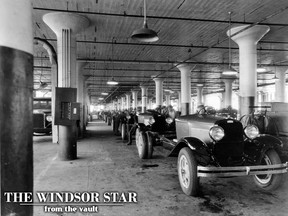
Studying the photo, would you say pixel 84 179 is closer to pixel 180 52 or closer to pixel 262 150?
pixel 262 150

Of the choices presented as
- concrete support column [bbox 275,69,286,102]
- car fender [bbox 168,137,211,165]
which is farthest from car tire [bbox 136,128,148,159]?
concrete support column [bbox 275,69,286,102]

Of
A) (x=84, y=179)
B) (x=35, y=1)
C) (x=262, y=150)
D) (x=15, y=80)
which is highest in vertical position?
(x=35, y=1)

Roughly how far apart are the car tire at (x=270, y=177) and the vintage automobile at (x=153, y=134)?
2.14m

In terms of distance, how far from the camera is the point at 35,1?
6500 mm

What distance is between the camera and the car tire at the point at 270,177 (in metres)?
3.72

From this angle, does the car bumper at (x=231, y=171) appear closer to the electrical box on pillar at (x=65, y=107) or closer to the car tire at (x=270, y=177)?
the car tire at (x=270, y=177)

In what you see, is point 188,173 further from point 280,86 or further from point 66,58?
point 280,86

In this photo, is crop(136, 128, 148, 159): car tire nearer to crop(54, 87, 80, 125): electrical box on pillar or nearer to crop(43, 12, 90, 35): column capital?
crop(54, 87, 80, 125): electrical box on pillar

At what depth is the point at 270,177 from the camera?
3.81 metres

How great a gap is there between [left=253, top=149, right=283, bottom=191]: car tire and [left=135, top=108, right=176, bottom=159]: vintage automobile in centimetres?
214

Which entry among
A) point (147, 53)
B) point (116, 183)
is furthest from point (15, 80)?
point (147, 53)

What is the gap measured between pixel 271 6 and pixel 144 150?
19.9ft

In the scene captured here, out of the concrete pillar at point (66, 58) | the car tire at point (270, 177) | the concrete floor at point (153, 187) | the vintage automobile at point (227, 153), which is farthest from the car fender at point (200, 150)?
the concrete pillar at point (66, 58)

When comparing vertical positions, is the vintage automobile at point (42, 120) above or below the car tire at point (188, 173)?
above
